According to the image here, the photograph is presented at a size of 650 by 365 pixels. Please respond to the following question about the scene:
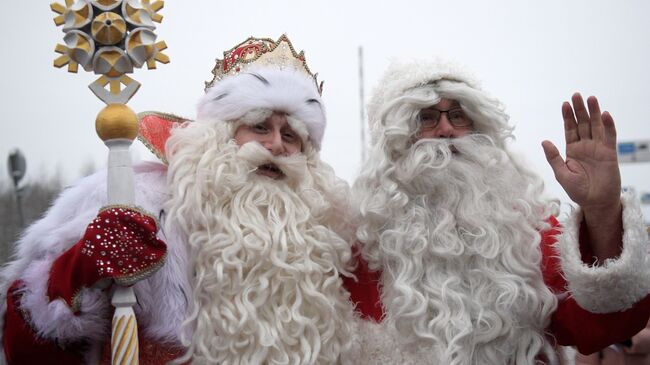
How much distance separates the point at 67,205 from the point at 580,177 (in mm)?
2410

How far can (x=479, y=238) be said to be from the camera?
330 centimetres

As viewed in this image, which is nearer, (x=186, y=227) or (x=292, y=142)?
(x=186, y=227)

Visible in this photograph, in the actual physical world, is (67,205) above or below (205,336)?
above

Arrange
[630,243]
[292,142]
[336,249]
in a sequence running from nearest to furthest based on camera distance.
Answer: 1. [630,243]
2. [336,249]
3. [292,142]

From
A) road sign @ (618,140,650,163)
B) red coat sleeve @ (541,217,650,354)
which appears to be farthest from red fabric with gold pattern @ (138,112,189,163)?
road sign @ (618,140,650,163)

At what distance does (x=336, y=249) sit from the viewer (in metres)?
3.49

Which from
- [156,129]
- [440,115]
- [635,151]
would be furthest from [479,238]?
[635,151]

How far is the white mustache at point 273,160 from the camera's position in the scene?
353cm

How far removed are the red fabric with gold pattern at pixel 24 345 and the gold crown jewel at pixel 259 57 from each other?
1.62 m

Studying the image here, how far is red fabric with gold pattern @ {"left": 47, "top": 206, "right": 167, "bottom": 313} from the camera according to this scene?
2900mm

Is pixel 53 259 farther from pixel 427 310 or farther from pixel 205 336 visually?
pixel 427 310

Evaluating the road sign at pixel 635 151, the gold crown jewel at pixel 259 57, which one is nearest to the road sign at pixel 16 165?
the gold crown jewel at pixel 259 57

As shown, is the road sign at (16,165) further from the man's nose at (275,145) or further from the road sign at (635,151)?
the road sign at (635,151)

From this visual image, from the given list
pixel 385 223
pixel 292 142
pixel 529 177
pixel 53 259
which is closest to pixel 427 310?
pixel 385 223
